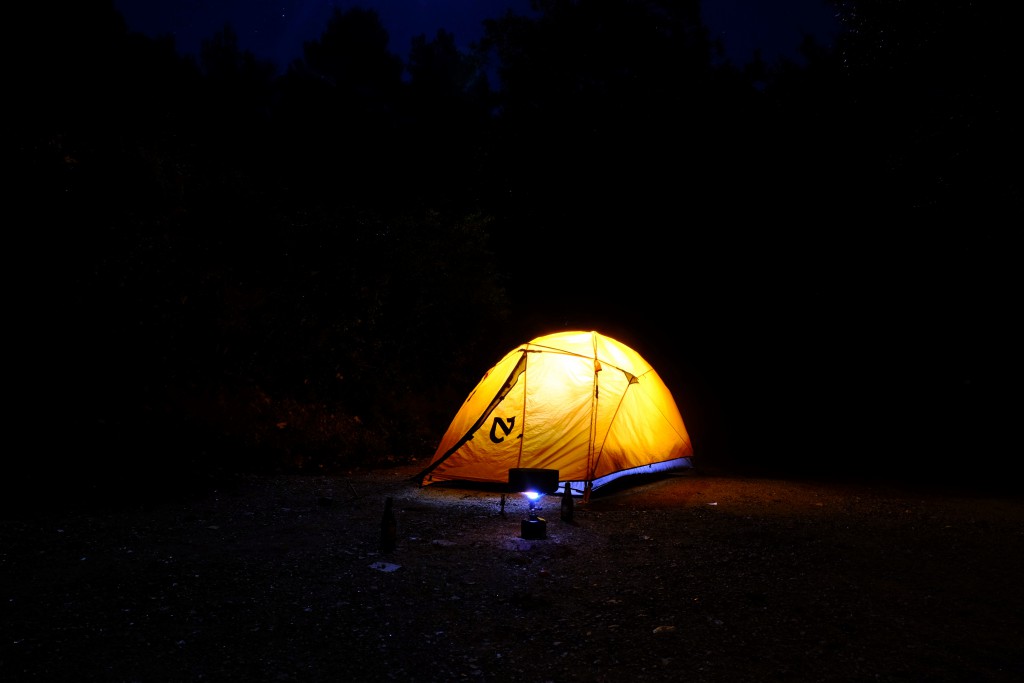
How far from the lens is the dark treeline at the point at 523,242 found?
11.1 m

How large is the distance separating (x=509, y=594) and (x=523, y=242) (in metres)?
18.4

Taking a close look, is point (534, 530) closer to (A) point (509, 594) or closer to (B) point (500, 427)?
(A) point (509, 594)

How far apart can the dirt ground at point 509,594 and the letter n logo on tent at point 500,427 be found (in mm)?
1410

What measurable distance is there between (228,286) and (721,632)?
1138 centimetres

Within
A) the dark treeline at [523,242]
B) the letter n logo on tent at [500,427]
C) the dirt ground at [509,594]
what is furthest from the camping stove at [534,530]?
the dark treeline at [523,242]

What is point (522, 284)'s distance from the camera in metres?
23.5

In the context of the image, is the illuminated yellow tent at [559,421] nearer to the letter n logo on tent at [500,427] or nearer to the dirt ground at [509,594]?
the letter n logo on tent at [500,427]

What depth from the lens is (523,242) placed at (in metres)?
22.8

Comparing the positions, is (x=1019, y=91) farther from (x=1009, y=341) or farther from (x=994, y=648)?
(x=994, y=648)

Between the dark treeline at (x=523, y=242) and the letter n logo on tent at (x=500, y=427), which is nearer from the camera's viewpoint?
the letter n logo on tent at (x=500, y=427)

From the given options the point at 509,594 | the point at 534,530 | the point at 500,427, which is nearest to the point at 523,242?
the point at 500,427

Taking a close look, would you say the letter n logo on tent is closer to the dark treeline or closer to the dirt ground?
the dirt ground

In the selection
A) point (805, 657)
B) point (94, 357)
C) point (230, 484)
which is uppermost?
point (94, 357)

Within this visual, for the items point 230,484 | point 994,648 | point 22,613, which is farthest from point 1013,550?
point 230,484
